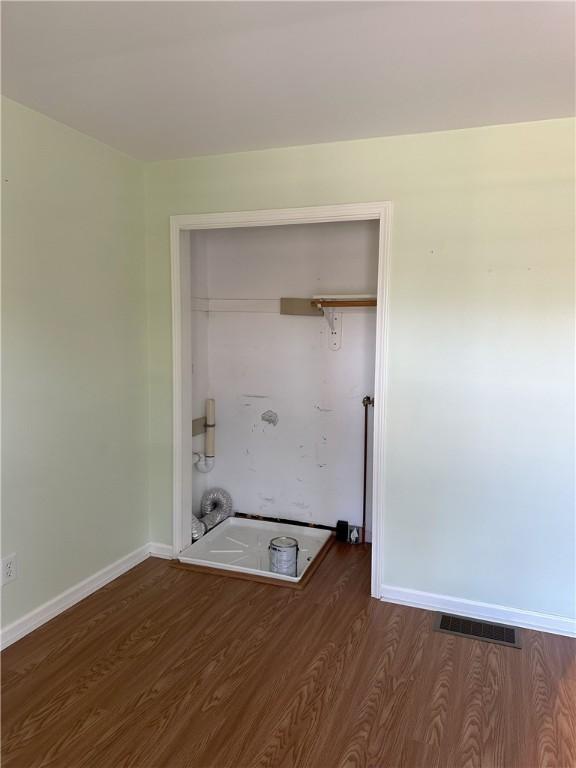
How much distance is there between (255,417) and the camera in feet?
13.3

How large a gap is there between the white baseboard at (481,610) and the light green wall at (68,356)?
1587 millimetres

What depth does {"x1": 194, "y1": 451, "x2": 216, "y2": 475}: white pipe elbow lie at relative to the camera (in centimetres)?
407

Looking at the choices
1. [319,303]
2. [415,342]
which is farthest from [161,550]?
[415,342]

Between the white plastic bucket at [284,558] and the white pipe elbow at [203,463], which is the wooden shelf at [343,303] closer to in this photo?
Answer: the white pipe elbow at [203,463]

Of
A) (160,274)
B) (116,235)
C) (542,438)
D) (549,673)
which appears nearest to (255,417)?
(160,274)

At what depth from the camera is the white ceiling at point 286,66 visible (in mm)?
1708

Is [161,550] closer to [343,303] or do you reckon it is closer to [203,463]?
[203,463]

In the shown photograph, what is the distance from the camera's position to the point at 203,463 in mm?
4098

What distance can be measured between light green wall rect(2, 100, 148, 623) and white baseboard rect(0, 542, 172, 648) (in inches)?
1.7

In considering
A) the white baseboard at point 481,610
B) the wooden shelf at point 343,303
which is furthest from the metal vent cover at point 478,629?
the wooden shelf at point 343,303

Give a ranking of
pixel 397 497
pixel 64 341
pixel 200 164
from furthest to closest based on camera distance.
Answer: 1. pixel 200 164
2. pixel 397 497
3. pixel 64 341

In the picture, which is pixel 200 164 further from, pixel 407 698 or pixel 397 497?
pixel 407 698

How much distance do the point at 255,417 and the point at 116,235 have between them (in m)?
1.59

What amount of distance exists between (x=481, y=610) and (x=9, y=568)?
88.7 inches
